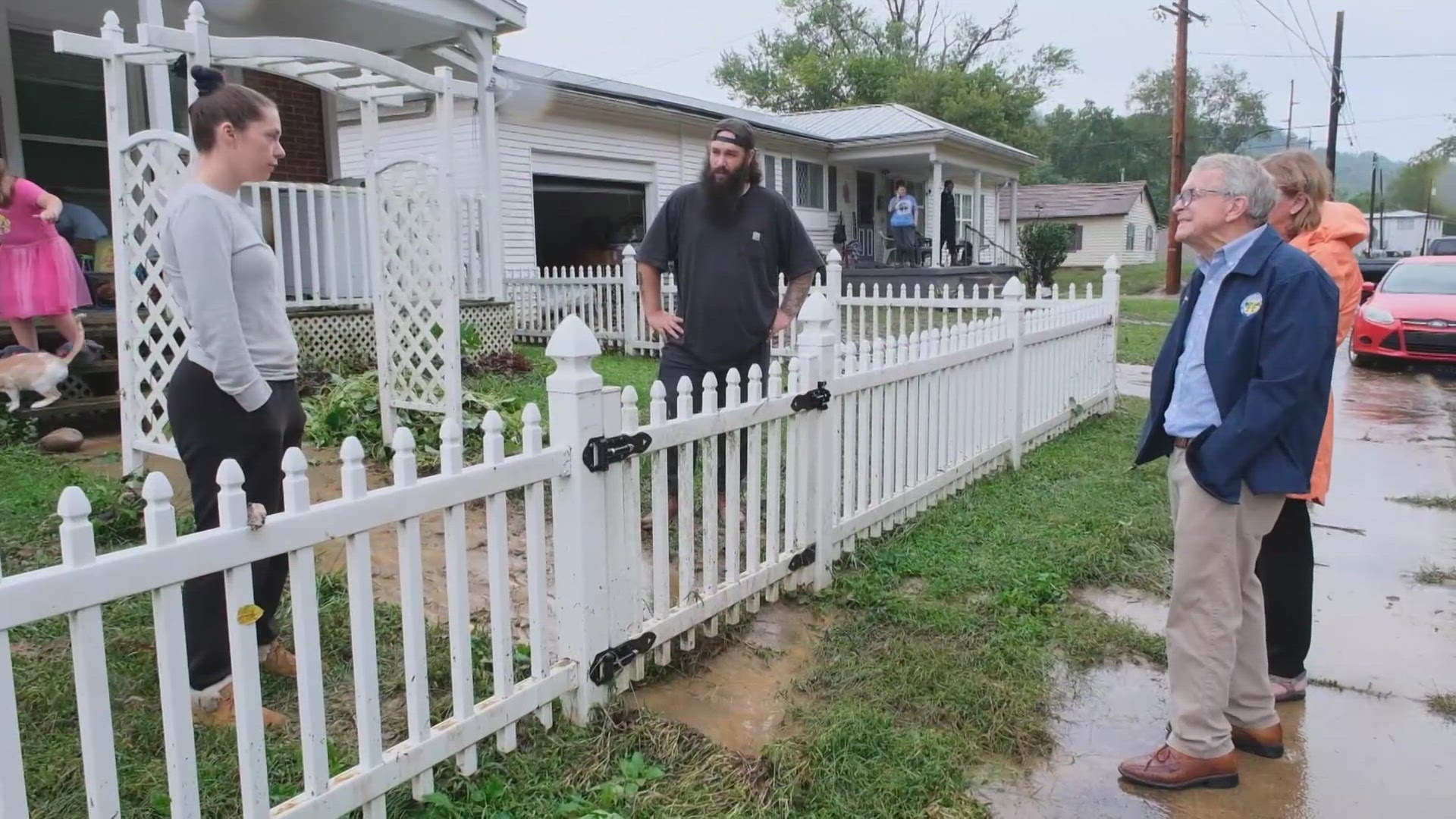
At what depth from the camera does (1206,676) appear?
8.82ft

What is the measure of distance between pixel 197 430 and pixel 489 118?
8714 millimetres

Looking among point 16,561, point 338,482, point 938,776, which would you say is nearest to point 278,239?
point 338,482

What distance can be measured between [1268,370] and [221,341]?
8.55ft

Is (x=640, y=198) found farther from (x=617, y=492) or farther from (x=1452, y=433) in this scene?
(x=617, y=492)

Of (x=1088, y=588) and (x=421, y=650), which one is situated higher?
(x=421, y=650)

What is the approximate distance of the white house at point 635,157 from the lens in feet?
46.4

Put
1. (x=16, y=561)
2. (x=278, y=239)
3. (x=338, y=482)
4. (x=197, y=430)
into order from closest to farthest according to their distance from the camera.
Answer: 1. (x=197, y=430)
2. (x=16, y=561)
3. (x=338, y=482)
4. (x=278, y=239)

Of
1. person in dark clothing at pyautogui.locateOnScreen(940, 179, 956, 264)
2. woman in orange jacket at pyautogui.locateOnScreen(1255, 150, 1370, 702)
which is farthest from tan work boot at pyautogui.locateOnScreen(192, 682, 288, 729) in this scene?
person in dark clothing at pyautogui.locateOnScreen(940, 179, 956, 264)

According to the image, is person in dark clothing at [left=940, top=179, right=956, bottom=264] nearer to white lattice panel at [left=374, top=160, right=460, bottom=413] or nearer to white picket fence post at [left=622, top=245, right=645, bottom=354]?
white picket fence post at [left=622, top=245, right=645, bottom=354]

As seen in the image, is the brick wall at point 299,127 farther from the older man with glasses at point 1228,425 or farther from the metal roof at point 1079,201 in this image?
the metal roof at point 1079,201

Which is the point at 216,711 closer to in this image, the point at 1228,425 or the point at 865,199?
the point at 1228,425

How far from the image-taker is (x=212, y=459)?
8.68 feet

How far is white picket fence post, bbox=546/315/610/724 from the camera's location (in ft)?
9.03

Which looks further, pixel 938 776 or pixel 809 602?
pixel 809 602
